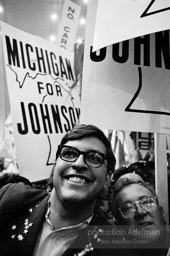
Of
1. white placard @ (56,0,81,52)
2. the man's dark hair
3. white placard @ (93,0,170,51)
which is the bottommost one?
the man's dark hair

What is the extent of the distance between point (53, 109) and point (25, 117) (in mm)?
151

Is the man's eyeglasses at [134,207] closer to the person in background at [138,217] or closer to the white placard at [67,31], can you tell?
the person in background at [138,217]

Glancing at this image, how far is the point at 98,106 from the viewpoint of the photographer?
744 millimetres

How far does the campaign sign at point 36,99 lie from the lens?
1092 millimetres

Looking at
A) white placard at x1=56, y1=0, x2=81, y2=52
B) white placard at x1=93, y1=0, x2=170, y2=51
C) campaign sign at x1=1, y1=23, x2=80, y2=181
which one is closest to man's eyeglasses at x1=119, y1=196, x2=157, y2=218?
white placard at x1=93, y1=0, x2=170, y2=51

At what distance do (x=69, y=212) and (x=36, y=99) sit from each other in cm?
68

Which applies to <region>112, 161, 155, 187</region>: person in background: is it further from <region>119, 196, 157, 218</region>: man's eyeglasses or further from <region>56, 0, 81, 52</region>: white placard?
<region>56, 0, 81, 52</region>: white placard

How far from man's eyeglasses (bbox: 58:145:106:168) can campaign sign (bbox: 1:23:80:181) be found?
0.50m

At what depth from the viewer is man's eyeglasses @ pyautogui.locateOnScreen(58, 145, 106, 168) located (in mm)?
587

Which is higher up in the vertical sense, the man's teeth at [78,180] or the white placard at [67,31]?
the white placard at [67,31]

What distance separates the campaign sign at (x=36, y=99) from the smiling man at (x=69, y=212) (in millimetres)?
460

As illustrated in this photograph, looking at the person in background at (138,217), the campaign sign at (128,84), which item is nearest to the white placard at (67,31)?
the campaign sign at (128,84)

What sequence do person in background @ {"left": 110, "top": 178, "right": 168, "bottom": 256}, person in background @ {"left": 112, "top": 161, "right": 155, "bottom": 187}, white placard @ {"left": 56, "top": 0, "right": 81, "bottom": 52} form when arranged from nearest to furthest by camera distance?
1. person in background @ {"left": 110, "top": 178, "right": 168, "bottom": 256}
2. person in background @ {"left": 112, "top": 161, "right": 155, "bottom": 187}
3. white placard @ {"left": 56, "top": 0, "right": 81, "bottom": 52}

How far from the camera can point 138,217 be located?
1.93ft
